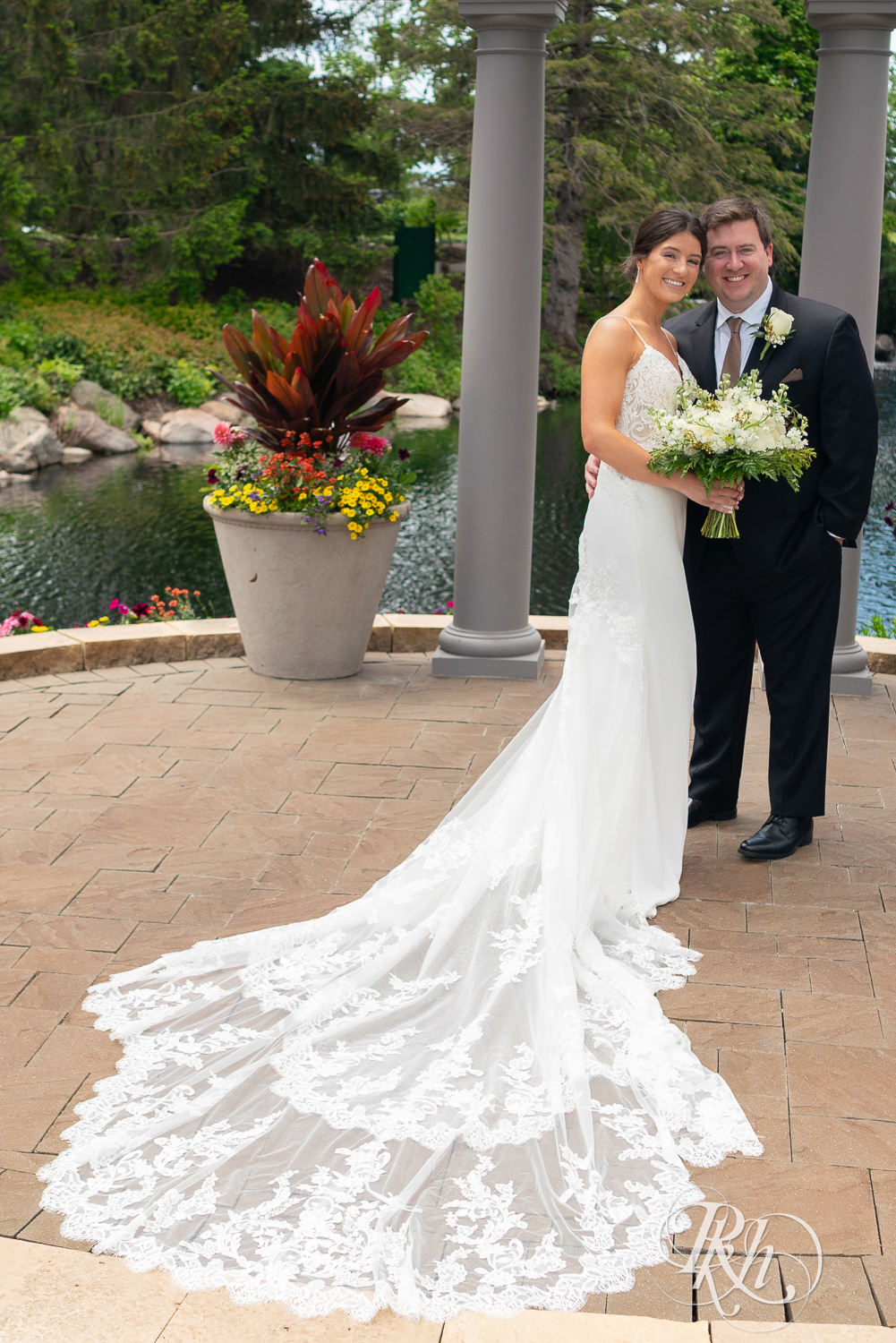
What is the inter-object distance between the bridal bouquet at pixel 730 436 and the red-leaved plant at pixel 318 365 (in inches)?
94.4

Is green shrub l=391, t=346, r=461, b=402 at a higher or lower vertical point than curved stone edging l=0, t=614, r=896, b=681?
higher

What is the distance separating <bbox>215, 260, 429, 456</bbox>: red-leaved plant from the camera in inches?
229

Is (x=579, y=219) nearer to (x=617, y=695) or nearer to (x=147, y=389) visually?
(x=147, y=389)

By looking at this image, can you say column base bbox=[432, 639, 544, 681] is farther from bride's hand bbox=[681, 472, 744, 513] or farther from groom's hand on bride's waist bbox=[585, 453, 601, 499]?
bride's hand bbox=[681, 472, 744, 513]

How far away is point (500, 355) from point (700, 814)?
8.09ft

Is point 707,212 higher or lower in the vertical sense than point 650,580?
higher

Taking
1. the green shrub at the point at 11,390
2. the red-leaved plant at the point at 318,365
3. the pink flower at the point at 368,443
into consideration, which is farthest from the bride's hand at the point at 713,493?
the green shrub at the point at 11,390

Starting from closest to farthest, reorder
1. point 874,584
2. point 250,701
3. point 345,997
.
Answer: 1. point 345,997
2. point 250,701
3. point 874,584

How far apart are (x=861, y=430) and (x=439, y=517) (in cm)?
983

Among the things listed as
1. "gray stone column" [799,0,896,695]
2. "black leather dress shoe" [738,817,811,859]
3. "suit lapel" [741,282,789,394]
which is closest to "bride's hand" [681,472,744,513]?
"suit lapel" [741,282,789,394]

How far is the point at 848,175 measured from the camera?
5727mm

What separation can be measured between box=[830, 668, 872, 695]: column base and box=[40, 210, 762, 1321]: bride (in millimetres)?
2215

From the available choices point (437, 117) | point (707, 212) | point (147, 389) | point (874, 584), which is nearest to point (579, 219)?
point (437, 117)

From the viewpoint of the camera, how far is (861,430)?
12.8 ft
